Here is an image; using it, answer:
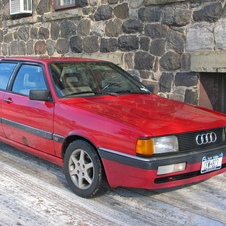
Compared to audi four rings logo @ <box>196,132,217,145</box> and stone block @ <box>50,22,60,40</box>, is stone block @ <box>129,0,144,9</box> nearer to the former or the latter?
stone block @ <box>50,22,60,40</box>

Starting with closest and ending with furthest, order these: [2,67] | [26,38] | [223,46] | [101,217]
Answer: [101,217], [2,67], [223,46], [26,38]

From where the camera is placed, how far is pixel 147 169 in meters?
3.27

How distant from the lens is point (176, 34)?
23.8 feet

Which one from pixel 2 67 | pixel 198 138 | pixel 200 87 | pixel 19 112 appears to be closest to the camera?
pixel 198 138

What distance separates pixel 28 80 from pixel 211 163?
259 centimetres

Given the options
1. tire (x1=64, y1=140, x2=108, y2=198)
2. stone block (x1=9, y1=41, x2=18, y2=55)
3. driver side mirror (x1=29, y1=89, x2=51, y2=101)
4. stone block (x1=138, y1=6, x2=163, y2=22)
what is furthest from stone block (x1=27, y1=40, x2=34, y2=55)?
tire (x1=64, y1=140, x2=108, y2=198)

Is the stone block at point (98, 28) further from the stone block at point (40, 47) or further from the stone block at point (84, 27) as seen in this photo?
the stone block at point (40, 47)

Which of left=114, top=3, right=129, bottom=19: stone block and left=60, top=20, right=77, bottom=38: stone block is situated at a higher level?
left=114, top=3, right=129, bottom=19: stone block

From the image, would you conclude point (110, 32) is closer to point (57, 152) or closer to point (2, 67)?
point (2, 67)

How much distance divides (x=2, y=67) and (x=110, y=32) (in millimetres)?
3788

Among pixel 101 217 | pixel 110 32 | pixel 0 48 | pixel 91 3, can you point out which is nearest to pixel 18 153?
pixel 101 217

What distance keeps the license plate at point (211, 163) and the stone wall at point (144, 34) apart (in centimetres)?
333

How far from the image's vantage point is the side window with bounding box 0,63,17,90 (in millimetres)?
5178

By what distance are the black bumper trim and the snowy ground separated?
1.69ft
